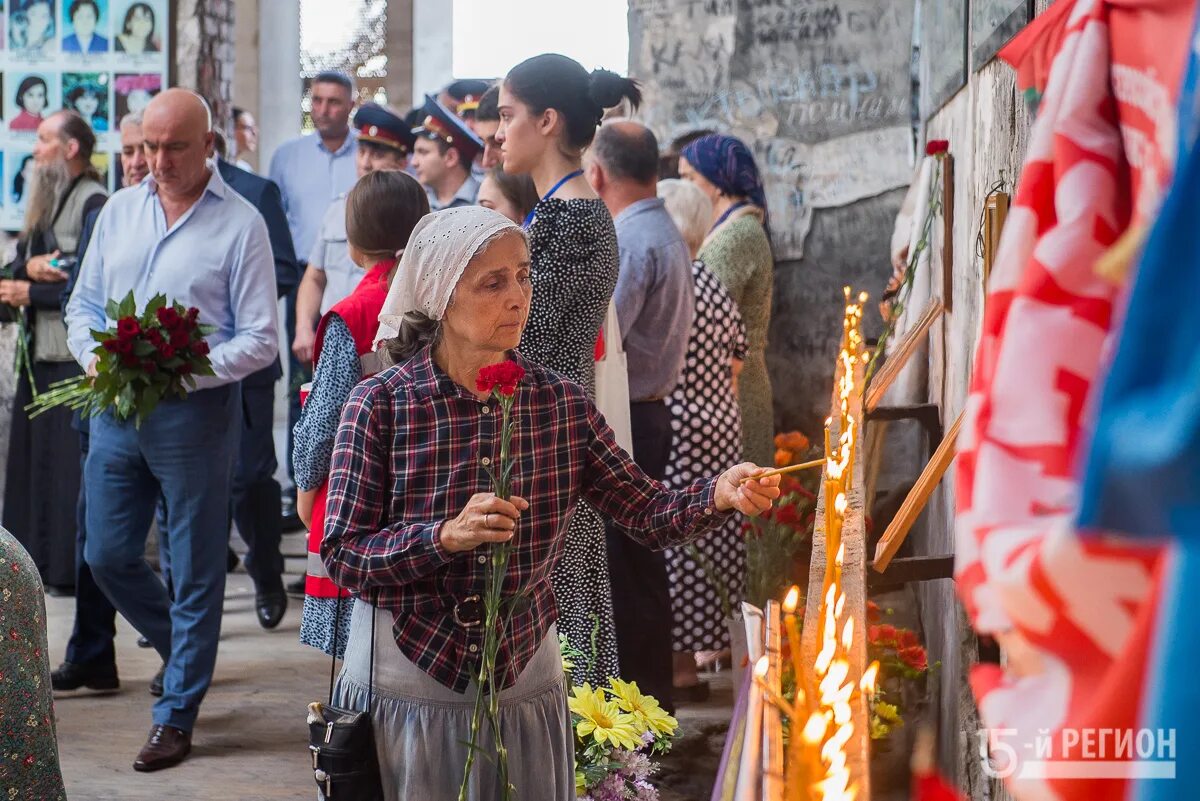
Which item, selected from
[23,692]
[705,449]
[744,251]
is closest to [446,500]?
[23,692]

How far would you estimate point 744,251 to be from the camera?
18.6 ft

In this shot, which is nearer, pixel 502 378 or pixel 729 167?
pixel 502 378

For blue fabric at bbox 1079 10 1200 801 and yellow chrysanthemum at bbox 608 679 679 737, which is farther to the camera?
yellow chrysanthemum at bbox 608 679 679 737

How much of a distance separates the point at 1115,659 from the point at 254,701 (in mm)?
4977

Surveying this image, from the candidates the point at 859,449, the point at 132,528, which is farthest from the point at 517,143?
the point at 132,528

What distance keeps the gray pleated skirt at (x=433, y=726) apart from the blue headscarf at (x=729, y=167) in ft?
11.8

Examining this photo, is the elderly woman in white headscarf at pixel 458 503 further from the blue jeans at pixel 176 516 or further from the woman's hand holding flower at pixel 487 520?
the blue jeans at pixel 176 516

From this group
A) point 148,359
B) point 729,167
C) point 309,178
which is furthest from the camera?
point 309,178

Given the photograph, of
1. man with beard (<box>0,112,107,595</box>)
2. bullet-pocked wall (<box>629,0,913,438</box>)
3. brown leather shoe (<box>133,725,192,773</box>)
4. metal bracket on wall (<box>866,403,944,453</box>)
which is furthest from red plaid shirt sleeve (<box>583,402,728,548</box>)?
bullet-pocked wall (<box>629,0,913,438</box>)

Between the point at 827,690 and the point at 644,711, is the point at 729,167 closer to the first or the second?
the point at 644,711

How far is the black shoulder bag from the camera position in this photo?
243cm

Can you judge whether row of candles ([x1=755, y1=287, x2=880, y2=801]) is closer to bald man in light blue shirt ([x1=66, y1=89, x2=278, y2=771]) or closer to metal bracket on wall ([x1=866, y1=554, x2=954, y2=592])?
metal bracket on wall ([x1=866, y1=554, x2=954, y2=592])

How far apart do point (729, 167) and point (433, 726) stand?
12.5 feet

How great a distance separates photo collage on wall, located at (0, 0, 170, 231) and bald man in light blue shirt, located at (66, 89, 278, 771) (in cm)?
315
